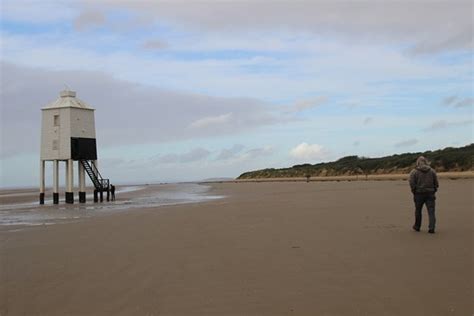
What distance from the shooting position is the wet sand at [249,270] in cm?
552

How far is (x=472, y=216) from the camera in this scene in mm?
11852

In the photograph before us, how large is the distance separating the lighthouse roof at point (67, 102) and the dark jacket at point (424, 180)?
2435 cm

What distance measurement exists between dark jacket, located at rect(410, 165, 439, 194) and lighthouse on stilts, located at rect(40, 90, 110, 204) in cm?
2415

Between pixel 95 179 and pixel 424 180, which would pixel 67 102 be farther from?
pixel 424 180

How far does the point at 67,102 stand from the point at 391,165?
45.7 m

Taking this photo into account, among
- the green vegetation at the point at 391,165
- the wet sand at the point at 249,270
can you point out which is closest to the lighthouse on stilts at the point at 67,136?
the wet sand at the point at 249,270

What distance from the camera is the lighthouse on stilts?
30.2 metres

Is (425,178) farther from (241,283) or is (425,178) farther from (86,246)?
(86,246)

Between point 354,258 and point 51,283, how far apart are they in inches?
178

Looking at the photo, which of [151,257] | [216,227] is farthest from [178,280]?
[216,227]

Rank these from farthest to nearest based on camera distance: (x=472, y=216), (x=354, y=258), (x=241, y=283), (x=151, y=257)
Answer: (x=472, y=216)
(x=151, y=257)
(x=354, y=258)
(x=241, y=283)

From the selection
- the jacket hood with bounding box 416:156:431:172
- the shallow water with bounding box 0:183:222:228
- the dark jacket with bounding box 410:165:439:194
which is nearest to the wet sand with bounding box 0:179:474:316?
the dark jacket with bounding box 410:165:439:194

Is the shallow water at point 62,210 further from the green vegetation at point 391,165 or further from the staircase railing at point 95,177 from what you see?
the green vegetation at point 391,165

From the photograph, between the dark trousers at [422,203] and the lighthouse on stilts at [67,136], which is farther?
the lighthouse on stilts at [67,136]
